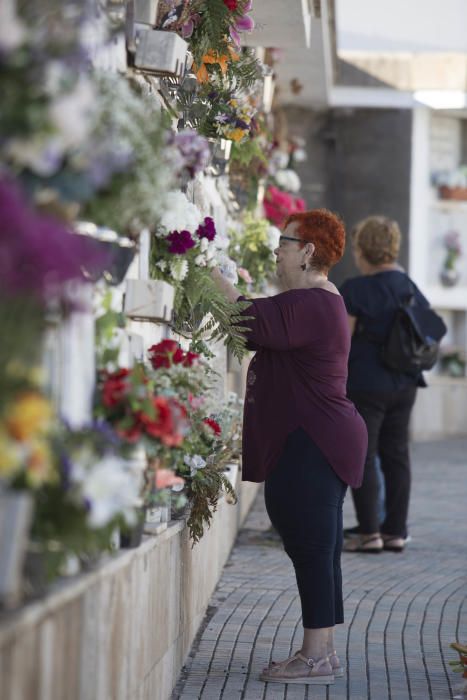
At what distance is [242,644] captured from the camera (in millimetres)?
5445

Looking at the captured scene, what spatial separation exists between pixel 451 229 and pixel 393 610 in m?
12.3

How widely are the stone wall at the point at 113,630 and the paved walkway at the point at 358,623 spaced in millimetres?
211

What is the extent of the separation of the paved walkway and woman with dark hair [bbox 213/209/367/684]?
0.72 feet

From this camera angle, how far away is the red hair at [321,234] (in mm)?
4816

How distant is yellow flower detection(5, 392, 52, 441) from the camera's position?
2281 mm

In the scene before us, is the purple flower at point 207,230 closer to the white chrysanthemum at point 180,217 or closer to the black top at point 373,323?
the white chrysanthemum at point 180,217

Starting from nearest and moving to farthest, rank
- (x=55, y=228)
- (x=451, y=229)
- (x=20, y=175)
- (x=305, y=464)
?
(x=55, y=228) < (x=20, y=175) < (x=305, y=464) < (x=451, y=229)

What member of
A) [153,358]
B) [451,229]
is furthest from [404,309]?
[451,229]

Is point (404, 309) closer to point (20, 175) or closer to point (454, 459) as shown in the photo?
point (20, 175)

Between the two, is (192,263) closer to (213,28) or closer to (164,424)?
(213,28)

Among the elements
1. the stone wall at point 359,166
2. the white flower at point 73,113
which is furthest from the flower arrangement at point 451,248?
the white flower at point 73,113

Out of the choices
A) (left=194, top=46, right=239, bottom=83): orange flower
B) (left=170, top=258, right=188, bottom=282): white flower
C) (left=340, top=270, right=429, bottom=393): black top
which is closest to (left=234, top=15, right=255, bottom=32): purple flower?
(left=194, top=46, right=239, bottom=83): orange flower

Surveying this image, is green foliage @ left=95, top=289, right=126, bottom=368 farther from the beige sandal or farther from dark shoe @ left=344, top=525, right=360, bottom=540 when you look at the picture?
dark shoe @ left=344, top=525, right=360, bottom=540

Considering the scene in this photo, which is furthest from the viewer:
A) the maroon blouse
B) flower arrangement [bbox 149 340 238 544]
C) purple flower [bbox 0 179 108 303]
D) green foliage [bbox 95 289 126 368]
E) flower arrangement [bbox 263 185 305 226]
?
flower arrangement [bbox 263 185 305 226]
